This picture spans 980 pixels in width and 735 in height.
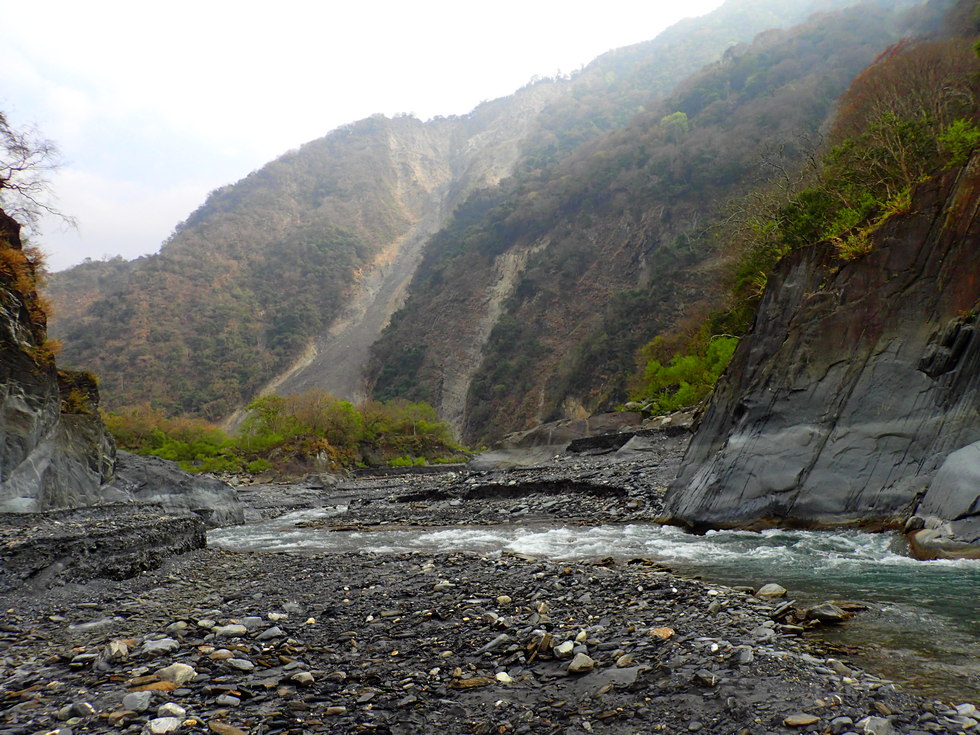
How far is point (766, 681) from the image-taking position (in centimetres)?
374

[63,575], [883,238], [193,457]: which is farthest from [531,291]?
[63,575]

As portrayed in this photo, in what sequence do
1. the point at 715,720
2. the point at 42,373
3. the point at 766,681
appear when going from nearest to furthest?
the point at 715,720 → the point at 766,681 → the point at 42,373

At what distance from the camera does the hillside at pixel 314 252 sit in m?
93.7

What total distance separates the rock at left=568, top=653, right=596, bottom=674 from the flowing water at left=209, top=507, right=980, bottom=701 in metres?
1.98

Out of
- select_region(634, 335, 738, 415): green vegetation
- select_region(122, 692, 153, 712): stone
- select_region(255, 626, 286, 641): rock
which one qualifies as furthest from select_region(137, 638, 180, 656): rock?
select_region(634, 335, 738, 415): green vegetation

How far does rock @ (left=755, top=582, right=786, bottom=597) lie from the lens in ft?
20.2

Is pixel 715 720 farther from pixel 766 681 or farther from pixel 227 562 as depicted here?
pixel 227 562

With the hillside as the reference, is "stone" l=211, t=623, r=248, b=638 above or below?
below

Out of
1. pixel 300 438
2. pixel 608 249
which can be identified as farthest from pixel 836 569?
pixel 608 249

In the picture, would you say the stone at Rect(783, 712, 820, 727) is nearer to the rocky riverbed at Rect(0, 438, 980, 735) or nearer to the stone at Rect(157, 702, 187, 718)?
the rocky riverbed at Rect(0, 438, 980, 735)

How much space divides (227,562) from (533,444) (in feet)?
100

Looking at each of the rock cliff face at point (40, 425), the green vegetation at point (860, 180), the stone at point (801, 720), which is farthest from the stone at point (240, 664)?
the green vegetation at point (860, 180)

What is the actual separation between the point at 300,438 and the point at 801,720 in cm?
5465

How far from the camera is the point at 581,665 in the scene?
4.33 metres
